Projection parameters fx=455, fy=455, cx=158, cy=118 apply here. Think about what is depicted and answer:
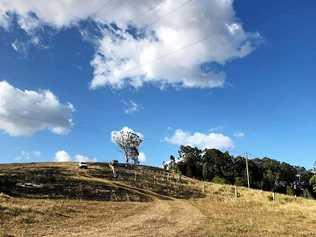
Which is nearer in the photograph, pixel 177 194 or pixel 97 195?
pixel 97 195

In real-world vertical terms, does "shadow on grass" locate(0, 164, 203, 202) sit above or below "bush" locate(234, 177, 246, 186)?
below

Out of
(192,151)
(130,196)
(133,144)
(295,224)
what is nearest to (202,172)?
(192,151)

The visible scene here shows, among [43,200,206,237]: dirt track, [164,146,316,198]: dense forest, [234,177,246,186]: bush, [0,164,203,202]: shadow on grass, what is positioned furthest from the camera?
Answer: [164,146,316,198]: dense forest

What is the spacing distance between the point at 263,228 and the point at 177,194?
5206 cm

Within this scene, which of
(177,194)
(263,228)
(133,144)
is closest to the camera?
(263,228)

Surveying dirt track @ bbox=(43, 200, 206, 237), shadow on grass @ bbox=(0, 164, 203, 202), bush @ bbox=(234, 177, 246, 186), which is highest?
bush @ bbox=(234, 177, 246, 186)

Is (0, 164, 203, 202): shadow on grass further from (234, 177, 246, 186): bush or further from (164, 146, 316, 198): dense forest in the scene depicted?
(164, 146, 316, 198): dense forest

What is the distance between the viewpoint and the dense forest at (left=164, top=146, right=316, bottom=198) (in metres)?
175

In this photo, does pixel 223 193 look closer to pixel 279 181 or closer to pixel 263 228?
pixel 263 228

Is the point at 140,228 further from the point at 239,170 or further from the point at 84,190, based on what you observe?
the point at 239,170

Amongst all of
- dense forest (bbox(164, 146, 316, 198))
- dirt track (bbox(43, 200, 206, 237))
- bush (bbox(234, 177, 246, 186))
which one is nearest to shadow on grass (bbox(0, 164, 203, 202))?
dirt track (bbox(43, 200, 206, 237))

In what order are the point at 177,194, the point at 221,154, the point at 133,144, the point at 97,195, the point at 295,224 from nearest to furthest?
the point at 295,224 < the point at 97,195 < the point at 177,194 < the point at 133,144 < the point at 221,154

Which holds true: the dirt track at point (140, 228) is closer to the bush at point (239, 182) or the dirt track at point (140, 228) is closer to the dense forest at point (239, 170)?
the bush at point (239, 182)

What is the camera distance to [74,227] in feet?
102
